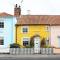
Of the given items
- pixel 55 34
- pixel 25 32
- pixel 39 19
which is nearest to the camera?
pixel 55 34

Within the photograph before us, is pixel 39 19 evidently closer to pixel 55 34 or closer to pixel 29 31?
pixel 29 31

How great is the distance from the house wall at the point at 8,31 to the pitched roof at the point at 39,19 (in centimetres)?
136

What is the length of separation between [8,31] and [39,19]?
6509 millimetres

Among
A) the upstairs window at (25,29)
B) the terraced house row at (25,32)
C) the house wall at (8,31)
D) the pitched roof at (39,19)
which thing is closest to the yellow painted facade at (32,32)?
the terraced house row at (25,32)

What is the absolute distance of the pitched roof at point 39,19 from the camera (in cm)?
5730

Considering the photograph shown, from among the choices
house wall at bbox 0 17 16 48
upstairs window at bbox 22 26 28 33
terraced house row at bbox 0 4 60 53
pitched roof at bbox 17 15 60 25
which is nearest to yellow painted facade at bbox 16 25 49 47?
terraced house row at bbox 0 4 60 53

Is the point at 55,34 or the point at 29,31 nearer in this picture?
the point at 55,34

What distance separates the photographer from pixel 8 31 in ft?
184

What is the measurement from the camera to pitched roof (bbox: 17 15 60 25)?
5730 cm

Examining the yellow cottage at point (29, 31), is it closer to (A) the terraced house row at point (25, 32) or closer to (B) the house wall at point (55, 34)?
(A) the terraced house row at point (25, 32)

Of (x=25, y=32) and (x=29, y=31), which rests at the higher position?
(x=29, y=31)

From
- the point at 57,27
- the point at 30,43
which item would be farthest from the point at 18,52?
the point at 57,27

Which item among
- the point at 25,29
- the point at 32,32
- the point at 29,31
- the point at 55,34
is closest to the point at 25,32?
the point at 25,29

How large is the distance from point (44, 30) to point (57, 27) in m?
2.25
